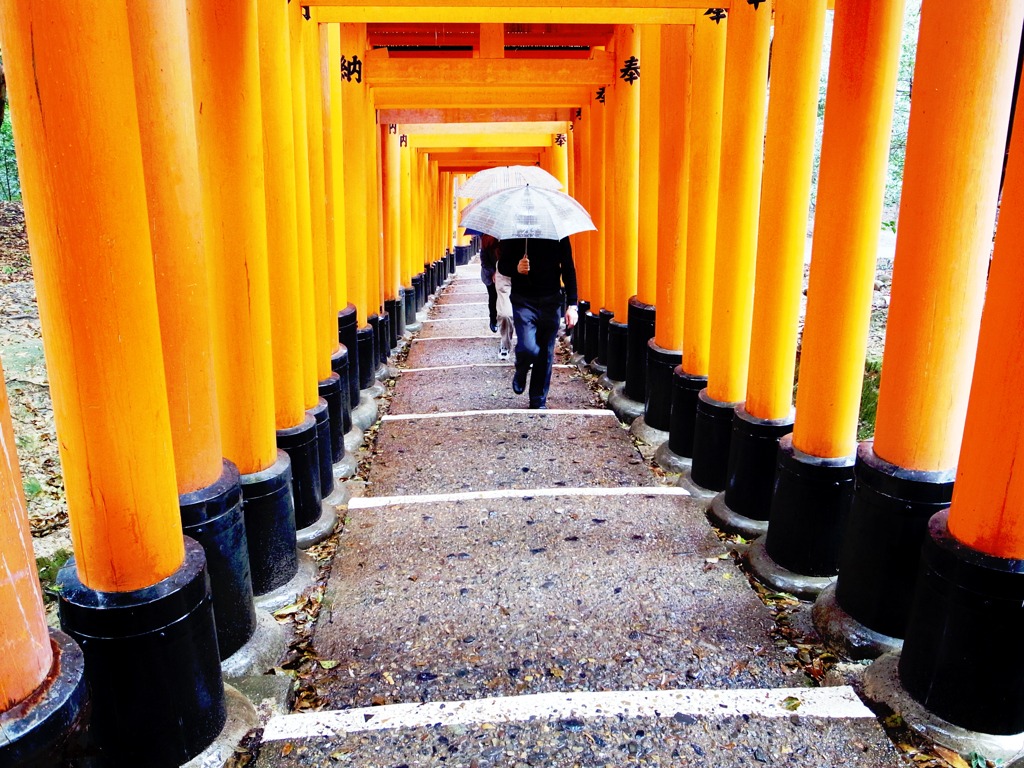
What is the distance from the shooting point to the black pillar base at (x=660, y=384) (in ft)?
20.0

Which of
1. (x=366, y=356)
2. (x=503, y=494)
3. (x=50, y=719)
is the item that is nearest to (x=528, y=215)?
(x=366, y=356)

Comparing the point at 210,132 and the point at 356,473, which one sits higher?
the point at 210,132

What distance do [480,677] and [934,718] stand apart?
1.63 m

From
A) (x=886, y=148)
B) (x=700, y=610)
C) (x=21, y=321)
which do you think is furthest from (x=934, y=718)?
(x=21, y=321)

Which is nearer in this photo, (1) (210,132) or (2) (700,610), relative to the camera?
(1) (210,132)

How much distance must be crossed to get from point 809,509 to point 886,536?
0.58 m

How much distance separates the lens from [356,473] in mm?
5727

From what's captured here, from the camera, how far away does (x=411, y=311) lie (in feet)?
45.1

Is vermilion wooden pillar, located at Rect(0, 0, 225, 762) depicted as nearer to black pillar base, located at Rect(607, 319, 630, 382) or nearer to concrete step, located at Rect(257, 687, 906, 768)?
concrete step, located at Rect(257, 687, 906, 768)

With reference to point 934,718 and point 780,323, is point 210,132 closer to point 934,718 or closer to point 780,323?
point 780,323

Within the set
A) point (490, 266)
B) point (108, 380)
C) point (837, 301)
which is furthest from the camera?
point (490, 266)

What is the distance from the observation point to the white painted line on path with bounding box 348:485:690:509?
16.3 feet

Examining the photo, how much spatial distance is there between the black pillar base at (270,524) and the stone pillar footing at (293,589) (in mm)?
28

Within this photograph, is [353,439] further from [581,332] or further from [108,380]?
[581,332]
